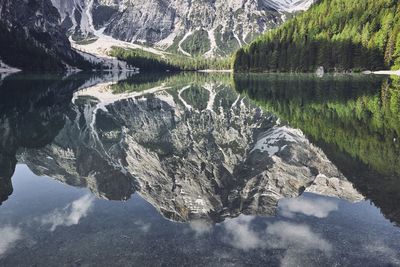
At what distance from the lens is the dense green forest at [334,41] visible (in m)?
123

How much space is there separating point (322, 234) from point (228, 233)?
269 cm

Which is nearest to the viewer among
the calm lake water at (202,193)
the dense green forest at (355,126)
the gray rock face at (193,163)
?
the calm lake water at (202,193)

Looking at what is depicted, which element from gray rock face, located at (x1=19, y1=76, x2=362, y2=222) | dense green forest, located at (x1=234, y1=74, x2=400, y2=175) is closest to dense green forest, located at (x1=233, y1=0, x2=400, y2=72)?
dense green forest, located at (x1=234, y1=74, x2=400, y2=175)

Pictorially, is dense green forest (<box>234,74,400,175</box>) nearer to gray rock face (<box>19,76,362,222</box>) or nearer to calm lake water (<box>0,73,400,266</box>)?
calm lake water (<box>0,73,400,266</box>)

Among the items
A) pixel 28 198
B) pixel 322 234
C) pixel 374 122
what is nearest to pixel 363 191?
pixel 322 234

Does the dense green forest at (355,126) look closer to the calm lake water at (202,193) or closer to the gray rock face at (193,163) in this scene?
the calm lake water at (202,193)

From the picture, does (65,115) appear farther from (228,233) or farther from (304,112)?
(228,233)

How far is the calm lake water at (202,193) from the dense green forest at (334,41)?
342ft

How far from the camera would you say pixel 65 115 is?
116 feet

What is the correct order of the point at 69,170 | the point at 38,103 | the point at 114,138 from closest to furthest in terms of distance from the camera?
the point at 69,170 < the point at 114,138 < the point at 38,103

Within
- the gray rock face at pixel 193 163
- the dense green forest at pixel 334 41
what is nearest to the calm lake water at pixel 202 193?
the gray rock face at pixel 193 163

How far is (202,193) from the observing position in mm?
14742

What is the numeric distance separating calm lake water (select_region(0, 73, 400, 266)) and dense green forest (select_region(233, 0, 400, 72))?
104105mm

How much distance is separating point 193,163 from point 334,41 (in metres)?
135
